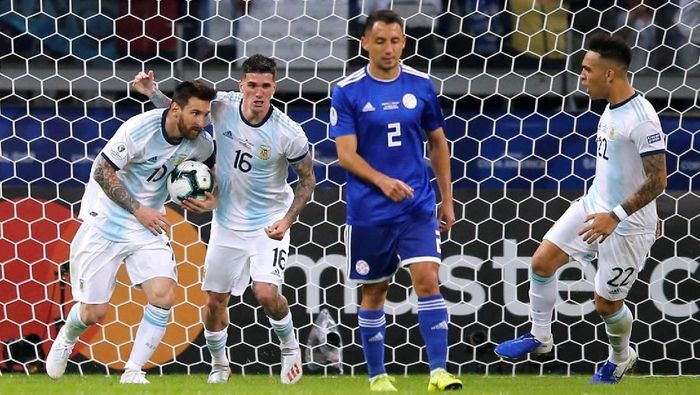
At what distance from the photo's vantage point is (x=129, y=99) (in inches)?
374

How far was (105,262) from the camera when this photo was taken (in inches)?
328

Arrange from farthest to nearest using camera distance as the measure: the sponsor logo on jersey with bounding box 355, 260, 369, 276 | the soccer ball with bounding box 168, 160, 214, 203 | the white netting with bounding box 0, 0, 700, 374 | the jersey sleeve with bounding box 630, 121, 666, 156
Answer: the white netting with bounding box 0, 0, 700, 374
the soccer ball with bounding box 168, 160, 214, 203
the jersey sleeve with bounding box 630, 121, 666, 156
the sponsor logo on jersey with bounding box 355, 260, 369, 276

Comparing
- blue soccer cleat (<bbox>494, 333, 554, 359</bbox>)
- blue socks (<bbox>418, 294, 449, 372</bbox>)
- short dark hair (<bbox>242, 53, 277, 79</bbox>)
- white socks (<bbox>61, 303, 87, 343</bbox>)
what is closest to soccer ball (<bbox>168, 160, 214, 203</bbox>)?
short dark hair (<bbox>242, 53, 277, 79</bbox>)

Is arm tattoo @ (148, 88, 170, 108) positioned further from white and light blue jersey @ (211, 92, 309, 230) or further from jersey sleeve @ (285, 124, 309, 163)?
jersey sleeve @ (285, 124, 309, 163)

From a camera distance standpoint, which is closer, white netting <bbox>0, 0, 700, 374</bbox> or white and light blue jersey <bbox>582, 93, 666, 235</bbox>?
white and light blue jersey <bbox>582, 93, 666, 235</bbox>

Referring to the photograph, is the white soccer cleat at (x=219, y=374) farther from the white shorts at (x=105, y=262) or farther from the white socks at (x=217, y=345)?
the white shorts at (x=105, y=262)

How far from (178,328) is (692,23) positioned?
13.1ft

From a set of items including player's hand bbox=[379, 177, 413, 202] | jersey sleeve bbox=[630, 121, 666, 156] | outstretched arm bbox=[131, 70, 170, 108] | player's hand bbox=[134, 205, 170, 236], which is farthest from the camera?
outstretched arm bbox=[131, 70, 170, 108]

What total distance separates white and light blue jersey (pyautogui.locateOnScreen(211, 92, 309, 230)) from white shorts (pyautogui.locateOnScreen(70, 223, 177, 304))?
20.3 inches

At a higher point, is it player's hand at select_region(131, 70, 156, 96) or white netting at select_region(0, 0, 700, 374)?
player's hand at select_region(131, 70, 156, 96)

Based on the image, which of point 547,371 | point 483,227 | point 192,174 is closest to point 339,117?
point 192,174

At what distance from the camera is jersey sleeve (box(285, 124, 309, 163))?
8422mm

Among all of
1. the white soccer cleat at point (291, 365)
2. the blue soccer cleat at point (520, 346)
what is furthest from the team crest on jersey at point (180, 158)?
the blue soccer cleat at point (520, 346)

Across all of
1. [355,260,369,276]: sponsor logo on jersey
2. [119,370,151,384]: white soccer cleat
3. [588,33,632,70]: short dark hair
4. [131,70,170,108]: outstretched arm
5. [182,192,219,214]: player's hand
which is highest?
[588,33,632,70]: short dark hair
